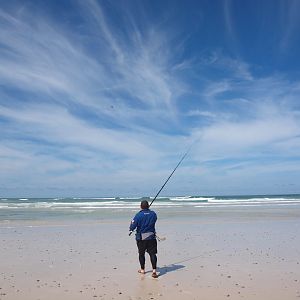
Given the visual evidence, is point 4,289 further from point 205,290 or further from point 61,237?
point 61,237

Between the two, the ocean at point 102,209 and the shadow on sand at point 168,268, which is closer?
the shadow on sand at point 168,268

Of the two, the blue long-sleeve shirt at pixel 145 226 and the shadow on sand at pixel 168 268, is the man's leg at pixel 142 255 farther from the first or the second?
the shadow on sand at pixel 168 268

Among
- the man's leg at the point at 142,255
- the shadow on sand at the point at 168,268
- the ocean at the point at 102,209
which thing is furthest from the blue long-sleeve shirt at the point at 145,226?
the ocean at the point at 102,209

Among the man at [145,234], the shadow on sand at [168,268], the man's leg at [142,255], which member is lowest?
the shadow on sand at [168,268]

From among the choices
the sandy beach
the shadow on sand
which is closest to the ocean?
the sandy beach

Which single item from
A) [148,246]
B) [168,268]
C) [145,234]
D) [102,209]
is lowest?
[168,268]

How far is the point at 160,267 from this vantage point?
30.4 ft

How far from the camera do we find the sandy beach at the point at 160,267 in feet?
23.1

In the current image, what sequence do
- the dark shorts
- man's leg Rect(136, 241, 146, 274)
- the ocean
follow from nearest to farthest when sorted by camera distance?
man's leg Rect(136, 241, 146, 274), the dark shorts, the ocean

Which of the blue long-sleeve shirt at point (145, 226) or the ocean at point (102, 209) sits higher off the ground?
the ocean at point (102, 209)

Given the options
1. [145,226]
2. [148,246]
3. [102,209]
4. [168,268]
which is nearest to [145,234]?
[145,226]

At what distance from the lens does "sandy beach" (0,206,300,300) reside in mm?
7043

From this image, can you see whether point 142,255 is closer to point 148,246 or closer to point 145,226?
point 148,246

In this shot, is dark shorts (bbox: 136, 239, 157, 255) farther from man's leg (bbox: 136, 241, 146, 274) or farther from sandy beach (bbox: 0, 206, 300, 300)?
sandy beach (bbox: 0, 206, 300, 300)
